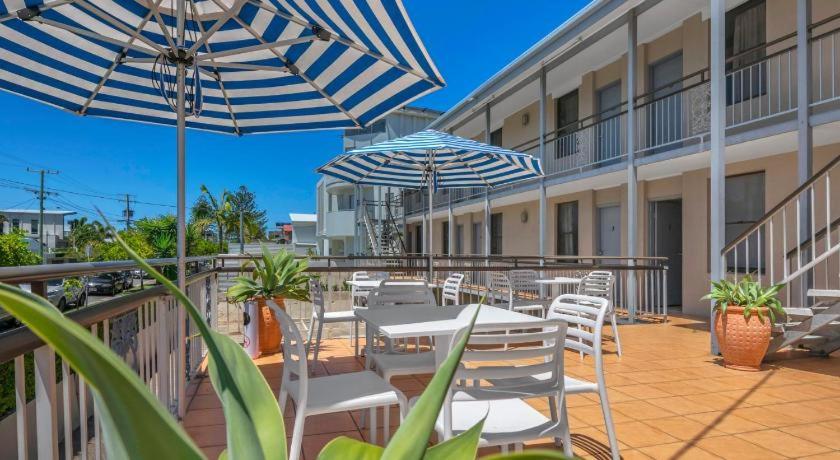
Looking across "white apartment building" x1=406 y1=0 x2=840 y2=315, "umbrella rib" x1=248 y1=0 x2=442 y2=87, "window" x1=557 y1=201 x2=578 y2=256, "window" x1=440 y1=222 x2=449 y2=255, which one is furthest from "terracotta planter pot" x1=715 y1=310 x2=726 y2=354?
"window" x1=440 y1=222 x2=449 y2=255

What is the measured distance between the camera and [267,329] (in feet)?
15.8

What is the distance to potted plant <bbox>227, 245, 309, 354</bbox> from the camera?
466 centimetres

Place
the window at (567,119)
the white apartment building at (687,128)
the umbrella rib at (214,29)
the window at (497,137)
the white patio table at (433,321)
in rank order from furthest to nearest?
the window at (497,137) → the window at (567,119) → the white apartment building at (687,128) → the umbrella rib at (214,29) → the white patio table at (433,321)

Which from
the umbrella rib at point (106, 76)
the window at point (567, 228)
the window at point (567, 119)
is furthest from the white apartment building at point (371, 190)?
the umbrella rib at point (106, 76)

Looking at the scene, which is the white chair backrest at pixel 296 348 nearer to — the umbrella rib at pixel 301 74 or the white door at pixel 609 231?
the umbrella rib at pixel 301 74

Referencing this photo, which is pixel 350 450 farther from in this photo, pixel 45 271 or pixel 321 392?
pixel 321 392

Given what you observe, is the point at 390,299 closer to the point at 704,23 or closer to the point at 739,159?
the point at 739,159

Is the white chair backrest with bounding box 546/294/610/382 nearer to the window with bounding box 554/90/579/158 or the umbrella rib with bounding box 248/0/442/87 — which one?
the umbrella rib with bounding box 248/0/442/87

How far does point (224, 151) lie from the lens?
208 feet

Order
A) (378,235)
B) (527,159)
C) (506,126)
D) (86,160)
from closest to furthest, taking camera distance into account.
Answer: (527,159), (506,126), (378,235), (86,160)

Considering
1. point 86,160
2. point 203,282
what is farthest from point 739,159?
point 86,160

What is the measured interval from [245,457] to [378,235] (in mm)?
17280

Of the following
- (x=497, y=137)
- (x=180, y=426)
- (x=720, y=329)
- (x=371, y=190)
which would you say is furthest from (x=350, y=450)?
(x=371, y=190)

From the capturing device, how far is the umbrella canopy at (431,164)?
15.8 feet
